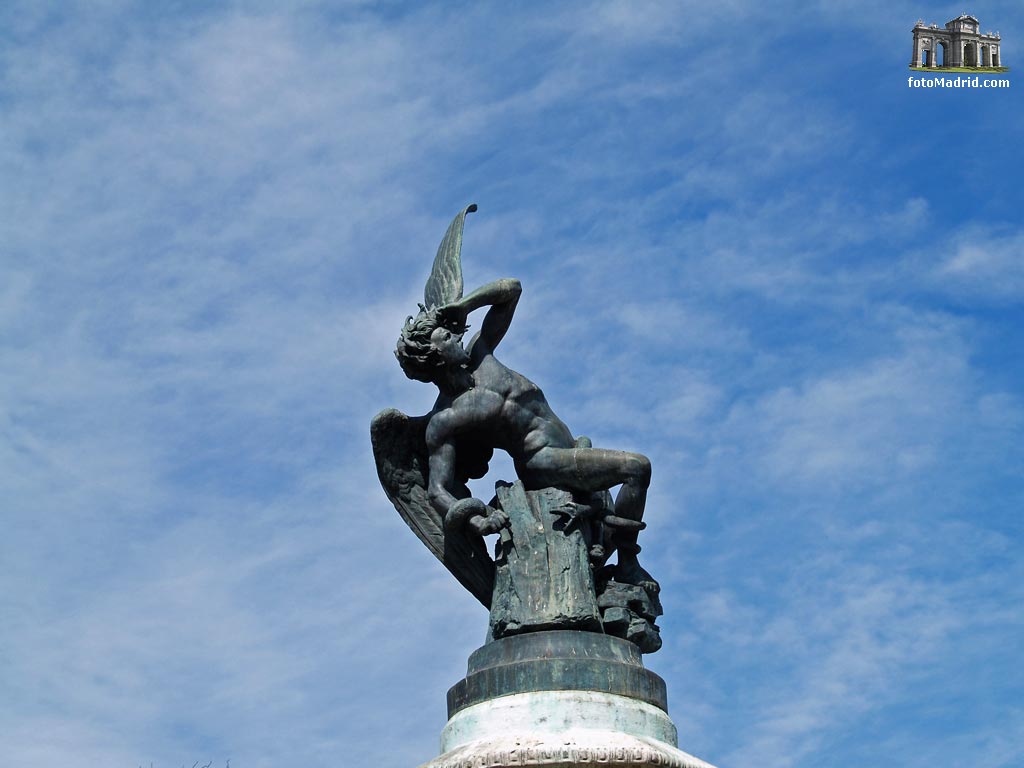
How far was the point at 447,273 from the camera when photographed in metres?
11.3

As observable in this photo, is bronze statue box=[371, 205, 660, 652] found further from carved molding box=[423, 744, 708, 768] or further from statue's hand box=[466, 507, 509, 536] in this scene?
carved molding box=[423, 744, 708, 768]

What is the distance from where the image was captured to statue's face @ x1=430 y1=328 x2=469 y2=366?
35.5 ft

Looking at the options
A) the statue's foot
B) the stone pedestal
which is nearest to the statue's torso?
the statue's foot

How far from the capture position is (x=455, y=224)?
465 inches

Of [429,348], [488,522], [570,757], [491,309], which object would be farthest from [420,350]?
[570,757]

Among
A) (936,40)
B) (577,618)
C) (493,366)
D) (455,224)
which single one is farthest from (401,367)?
(936,40)

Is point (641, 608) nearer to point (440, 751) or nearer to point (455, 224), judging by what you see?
point (440, 751)

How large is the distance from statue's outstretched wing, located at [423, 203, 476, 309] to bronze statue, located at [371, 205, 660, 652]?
1cm

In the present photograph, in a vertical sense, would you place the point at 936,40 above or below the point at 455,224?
above

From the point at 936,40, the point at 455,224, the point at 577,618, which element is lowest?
the point at 577,618

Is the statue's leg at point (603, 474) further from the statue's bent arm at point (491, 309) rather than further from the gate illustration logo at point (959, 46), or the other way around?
the gate illustration logo at point (959, 46)

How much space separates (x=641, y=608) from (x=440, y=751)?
1609 mm

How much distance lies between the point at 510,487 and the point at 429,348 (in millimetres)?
1081

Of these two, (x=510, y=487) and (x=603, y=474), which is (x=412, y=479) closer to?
(x=510, y=487)
